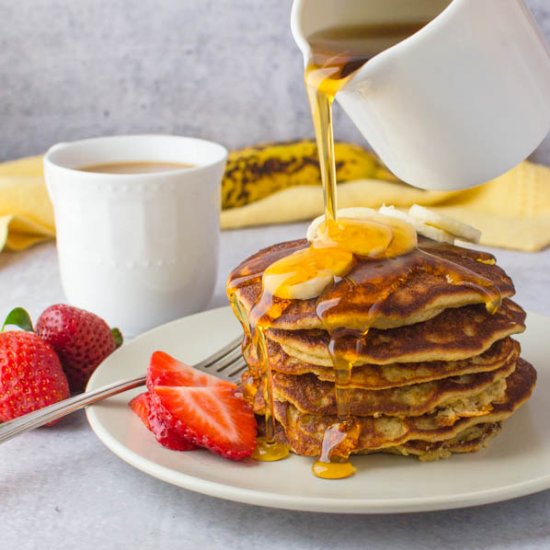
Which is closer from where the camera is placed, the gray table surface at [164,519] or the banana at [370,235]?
the gray table surface at [164,519]

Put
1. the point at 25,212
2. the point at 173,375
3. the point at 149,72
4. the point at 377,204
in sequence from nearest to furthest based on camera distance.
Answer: the point at 173,375
the point at 25,212
the point at 377,204
the point at 149,72

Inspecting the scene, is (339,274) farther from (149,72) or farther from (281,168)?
(149,72)

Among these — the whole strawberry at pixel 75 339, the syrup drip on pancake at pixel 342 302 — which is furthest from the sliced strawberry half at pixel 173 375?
the whole strawberry at pixel 75 339

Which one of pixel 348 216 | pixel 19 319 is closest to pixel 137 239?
pixel 19 319

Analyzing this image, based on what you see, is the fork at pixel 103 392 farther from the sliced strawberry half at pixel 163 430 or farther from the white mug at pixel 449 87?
the white mug at pixel 449 87

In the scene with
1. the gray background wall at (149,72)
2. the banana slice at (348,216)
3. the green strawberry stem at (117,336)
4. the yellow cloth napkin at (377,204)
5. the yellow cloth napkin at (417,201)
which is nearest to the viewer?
the banana slice at (348,216)

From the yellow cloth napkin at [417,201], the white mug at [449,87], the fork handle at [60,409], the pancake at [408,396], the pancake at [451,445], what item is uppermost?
the white mug at [449,87]
